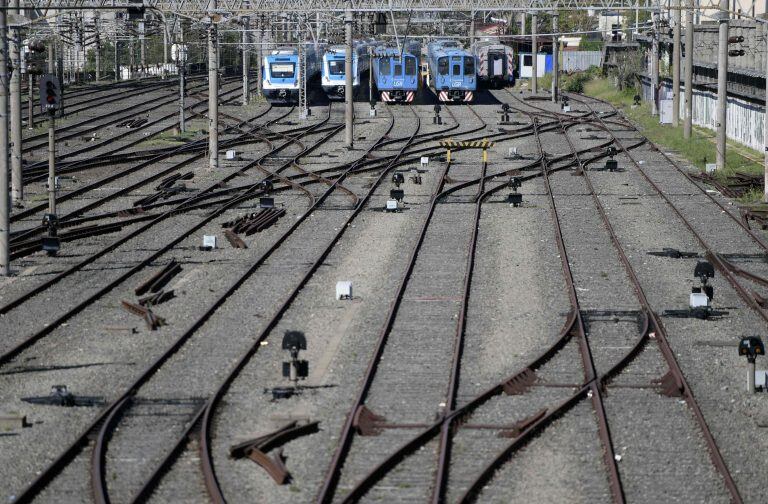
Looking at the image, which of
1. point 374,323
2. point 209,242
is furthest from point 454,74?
point 374,323

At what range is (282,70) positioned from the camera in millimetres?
52781

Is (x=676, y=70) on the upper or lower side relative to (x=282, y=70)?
lower

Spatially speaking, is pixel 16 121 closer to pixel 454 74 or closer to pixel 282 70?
pixel 282 70

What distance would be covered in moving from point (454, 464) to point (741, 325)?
249 inches

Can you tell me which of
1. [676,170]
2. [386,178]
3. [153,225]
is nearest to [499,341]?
[153,225]

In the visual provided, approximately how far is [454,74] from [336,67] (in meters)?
4.94

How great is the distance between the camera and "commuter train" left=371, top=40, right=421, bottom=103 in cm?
5341

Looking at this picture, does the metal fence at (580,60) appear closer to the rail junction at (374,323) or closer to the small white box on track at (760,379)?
the rail junction at (374,323)

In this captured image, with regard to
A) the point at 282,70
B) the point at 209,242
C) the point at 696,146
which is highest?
the point at 282,70

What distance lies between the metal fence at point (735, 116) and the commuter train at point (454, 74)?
28.1 ft

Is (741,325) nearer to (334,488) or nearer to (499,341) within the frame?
(499,341)

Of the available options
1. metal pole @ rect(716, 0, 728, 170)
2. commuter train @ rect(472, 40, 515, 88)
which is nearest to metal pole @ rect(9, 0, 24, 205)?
metal pole @ rect(716, 0, 728, 170)

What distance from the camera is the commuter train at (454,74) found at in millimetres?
54500

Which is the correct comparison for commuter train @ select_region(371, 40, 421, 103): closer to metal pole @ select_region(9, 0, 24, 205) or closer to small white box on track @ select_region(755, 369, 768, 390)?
metal pole @ select_region(9, 0, 24, 205)
